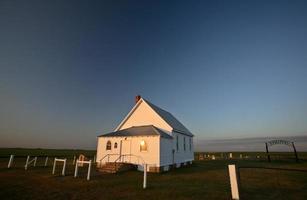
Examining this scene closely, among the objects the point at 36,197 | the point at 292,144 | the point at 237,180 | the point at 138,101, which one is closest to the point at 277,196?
the point at 237,180

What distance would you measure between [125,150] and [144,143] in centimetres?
255

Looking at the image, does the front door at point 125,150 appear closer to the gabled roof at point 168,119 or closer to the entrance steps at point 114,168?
the entrance steps at point 114,168

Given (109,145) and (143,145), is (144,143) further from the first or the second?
(109,145)

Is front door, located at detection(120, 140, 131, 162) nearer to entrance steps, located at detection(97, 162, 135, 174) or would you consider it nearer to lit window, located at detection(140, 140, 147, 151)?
entrance steps, located at detection(97, 162, 135, 174)

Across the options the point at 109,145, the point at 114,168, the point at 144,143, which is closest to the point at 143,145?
the point at 144,143

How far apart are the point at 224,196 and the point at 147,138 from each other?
447 inches

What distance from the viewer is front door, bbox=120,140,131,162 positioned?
19609 mm

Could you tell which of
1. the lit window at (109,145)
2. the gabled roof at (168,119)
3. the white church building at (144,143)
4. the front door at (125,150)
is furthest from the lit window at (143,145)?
the gabled roof at (168,119)

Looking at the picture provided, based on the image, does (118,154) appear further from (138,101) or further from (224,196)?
(224,196)

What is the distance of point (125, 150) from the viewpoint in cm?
1991

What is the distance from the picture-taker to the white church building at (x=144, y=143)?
60.2ft

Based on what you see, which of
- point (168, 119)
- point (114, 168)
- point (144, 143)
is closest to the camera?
point (114, 168)

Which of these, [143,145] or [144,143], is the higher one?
[144,143]

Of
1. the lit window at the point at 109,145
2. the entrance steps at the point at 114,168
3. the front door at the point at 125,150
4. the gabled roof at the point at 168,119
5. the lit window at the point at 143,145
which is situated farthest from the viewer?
the gabled roof at the point at 168,119
